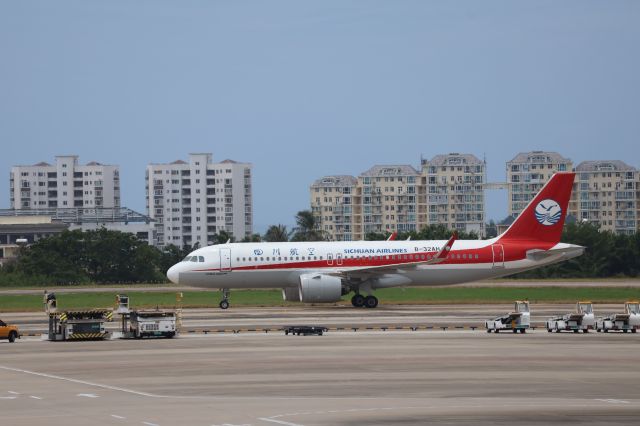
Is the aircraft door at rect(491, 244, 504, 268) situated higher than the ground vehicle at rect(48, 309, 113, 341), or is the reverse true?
the aircraft door at rect(491, 244, 504, 268)

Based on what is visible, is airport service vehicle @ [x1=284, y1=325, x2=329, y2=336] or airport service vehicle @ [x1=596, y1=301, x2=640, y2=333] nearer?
airport service vehicle @ [x1=284, y1=325, x2=329, y2=336]

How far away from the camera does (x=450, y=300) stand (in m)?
61.3

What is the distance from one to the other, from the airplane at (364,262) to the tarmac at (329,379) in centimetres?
1493

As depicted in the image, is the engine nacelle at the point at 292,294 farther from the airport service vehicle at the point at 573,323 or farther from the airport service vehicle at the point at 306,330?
the airport service vehicle at the point at 573,323

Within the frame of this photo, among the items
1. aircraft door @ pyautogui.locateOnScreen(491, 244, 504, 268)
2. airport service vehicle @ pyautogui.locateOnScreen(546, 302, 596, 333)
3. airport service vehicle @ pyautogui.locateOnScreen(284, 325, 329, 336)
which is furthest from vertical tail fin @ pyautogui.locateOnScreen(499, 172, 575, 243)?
airport service vehicle @ pyautogui.locateOnScreen(284, 325, 329, 336)

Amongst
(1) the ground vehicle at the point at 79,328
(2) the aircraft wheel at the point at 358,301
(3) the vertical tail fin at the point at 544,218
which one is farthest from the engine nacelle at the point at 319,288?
(1) the ground vehicle at the point at 79,328

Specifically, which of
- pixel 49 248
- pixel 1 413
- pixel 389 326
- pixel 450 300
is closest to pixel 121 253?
pixel 49 248

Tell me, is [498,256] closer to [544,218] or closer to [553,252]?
[553,252]

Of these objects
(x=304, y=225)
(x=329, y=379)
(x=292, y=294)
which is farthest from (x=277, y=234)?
(x=329, y=379)

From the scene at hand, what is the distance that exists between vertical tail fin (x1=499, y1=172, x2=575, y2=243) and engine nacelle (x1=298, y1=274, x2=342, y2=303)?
31.8ft

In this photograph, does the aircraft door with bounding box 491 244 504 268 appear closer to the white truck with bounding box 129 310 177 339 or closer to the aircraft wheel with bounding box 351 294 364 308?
the aircraft wheel with bounding box 351 294 364 308

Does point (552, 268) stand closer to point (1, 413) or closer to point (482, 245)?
point (482, 245)

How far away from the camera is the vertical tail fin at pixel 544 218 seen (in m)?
58.9

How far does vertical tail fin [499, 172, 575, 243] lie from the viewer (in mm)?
58875
